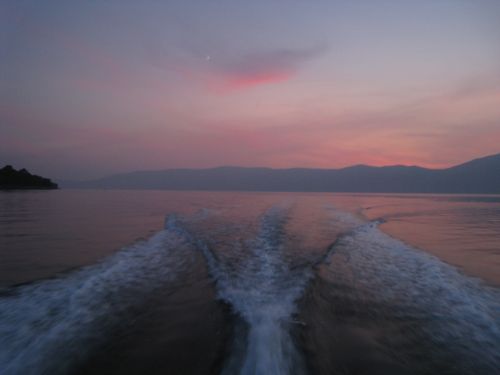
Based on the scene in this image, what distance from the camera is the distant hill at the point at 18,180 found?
275ft

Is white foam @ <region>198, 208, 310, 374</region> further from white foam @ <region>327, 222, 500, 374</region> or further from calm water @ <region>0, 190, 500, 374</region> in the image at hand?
white foam @ <region>327, 222, 500, 374</region>

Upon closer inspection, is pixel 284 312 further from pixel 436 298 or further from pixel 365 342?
pixel 436 298

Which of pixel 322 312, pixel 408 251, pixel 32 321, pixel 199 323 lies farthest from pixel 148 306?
pixel 408 251

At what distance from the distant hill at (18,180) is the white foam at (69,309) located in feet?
341

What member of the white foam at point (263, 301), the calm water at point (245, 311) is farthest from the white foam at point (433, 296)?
the white foam at point (263, 301)

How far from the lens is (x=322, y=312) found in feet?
14.2

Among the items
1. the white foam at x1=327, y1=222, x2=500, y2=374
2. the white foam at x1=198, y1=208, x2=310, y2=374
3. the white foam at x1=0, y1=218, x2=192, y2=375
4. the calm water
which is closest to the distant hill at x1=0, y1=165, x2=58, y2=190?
the calm water

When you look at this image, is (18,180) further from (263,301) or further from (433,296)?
(433,296)

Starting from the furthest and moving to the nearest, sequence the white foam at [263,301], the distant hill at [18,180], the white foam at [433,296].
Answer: the distant hill at [18,180] → the white foam at [433,296] → the white foam at [263,301]

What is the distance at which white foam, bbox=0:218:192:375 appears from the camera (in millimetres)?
3071

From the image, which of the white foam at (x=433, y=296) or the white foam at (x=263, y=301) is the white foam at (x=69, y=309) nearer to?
the white foam at (x=263, y=301)

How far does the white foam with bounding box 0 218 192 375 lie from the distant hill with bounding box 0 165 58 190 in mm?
103940

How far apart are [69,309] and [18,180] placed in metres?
113

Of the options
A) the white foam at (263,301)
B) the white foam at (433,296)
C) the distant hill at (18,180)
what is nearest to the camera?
the white foam at (263,301)
